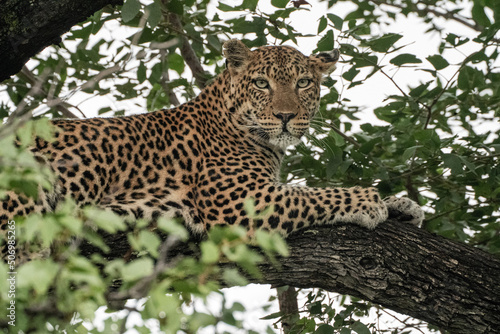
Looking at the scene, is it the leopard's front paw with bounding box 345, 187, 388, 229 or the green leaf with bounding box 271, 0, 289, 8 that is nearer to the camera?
the leopard's front paw with bounding box 345, 187, 388, 229

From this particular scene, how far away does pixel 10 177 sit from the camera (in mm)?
2785

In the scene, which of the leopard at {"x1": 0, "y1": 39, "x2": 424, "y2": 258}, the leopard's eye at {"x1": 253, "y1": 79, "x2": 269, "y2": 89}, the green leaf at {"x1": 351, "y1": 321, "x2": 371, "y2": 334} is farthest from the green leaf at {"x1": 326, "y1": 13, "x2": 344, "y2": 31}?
the green leaf at {"x1": 351, "y1": 321, "x2": 371, "y2": 334}

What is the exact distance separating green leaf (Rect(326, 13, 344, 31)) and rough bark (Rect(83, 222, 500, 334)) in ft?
7.36

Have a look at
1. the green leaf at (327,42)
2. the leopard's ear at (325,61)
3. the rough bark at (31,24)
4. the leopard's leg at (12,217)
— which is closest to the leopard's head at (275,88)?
the leopard's ear at (325,61)

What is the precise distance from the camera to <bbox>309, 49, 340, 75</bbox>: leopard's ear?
25.6 feet

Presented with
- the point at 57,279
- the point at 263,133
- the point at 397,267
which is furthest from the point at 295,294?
the point at 57,279

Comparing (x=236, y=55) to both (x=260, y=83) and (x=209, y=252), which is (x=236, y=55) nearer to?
(x=260, y=83)

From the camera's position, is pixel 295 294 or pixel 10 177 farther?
pixel 295 294

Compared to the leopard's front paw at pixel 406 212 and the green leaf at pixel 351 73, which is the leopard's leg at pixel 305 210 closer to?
the leopard's front paw at pixel 406 212

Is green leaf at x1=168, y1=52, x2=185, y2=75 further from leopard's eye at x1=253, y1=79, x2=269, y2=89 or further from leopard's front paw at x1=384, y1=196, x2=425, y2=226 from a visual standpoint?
leopard's front paw at x1=384, y1=196, x2=425, y2=226

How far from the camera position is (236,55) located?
768 centimetres

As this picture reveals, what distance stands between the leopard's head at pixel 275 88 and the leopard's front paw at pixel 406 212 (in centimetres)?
122

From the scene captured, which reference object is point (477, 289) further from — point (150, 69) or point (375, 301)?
point (150, 69)

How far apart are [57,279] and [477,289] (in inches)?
170
